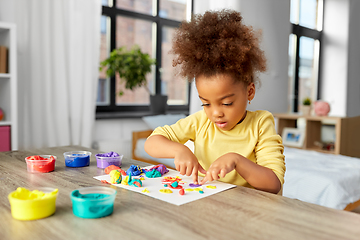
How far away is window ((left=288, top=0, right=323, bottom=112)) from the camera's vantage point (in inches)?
193

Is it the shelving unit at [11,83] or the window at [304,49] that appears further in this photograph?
the window at [304,49]

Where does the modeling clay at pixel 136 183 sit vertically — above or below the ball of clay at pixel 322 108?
below

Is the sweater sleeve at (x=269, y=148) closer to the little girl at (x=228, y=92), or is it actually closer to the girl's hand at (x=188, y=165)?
the little girl at (x=228, y=92)

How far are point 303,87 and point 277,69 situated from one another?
3.40 feet

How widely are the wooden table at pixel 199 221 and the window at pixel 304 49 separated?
4.56 metres

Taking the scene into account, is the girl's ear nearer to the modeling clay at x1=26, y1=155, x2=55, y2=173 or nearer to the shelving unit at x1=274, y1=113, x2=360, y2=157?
the modeling clay at x1=26, y1=155, x2=55, y2=173

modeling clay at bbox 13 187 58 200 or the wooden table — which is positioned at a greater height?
modeling clay at bbox 13 187 58 200

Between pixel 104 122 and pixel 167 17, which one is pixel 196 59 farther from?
pixel 167 17

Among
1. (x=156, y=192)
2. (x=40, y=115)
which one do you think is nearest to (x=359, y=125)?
(x=40, y=115)

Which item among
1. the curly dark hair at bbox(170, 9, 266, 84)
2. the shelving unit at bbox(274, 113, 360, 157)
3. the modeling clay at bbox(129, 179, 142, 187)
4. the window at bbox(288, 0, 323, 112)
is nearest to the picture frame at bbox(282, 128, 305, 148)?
the shelving unit at bbox(274, 113, 360, 157)

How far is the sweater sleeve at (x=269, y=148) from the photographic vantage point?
965 mm

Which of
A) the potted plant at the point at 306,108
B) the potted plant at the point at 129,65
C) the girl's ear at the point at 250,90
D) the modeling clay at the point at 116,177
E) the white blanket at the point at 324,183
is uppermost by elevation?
the potted plant at the point at 129,65

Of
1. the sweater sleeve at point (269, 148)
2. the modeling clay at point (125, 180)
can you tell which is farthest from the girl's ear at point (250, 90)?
the modeling clay at point (125, 180)

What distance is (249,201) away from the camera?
729 mm
